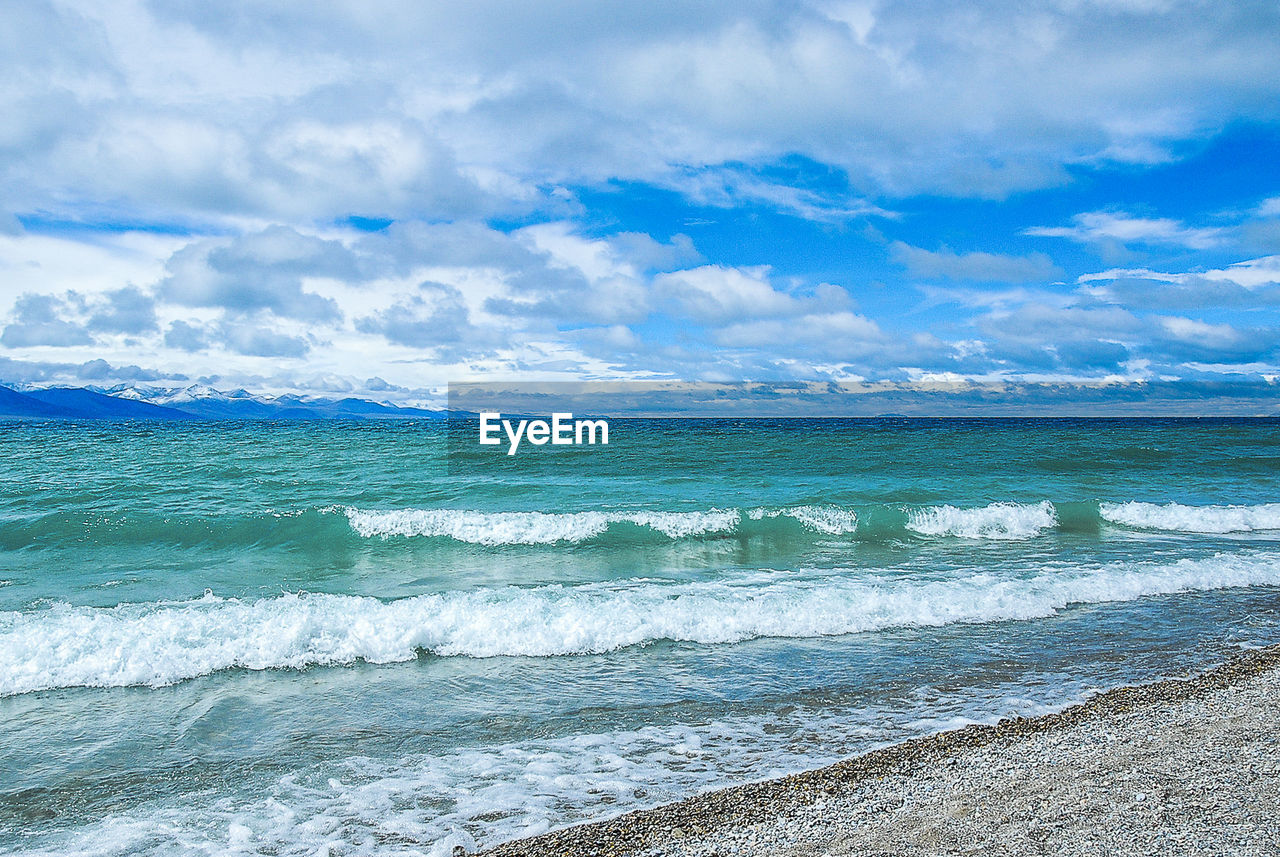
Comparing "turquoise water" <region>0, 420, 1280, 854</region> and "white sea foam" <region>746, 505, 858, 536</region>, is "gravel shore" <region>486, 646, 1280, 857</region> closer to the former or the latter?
"turquoise water" <region>0, 420, 1280, 854</region>

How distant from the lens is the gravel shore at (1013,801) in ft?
13.8

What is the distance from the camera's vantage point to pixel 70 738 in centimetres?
629

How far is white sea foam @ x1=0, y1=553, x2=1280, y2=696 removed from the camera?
26.2 ft

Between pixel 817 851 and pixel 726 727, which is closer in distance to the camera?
pixel 817 851

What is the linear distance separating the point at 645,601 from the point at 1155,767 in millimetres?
6361

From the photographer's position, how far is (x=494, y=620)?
920 centimetres

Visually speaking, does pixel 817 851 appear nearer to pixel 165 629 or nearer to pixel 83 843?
pixel 83 843

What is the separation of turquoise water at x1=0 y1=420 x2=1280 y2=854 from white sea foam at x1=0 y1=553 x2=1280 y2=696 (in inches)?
1.8

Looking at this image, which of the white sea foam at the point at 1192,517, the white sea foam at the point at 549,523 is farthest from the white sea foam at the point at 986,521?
the white sea foam at the point at 549,523

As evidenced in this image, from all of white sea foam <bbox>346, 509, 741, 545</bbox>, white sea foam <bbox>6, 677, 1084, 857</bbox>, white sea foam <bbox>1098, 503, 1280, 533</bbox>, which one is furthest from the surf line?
white sea foam <bbox>6, 677, 1084, 857</bbox>

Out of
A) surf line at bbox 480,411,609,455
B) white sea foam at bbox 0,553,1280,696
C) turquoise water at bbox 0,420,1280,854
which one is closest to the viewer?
turquoise water at bbox 0,420,1280,854

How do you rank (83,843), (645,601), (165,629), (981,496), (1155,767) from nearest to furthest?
1. (83,843)
2. (1155,767)
3. (165,629)
4. (645,601)
5. (981,496)

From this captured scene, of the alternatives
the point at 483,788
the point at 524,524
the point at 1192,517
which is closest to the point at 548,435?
the point at 524,524

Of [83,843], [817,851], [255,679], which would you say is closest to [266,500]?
[255,679]
